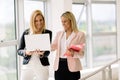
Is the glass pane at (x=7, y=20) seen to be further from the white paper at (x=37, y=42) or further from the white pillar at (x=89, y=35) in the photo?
the white pillar at (x=89, y=35)

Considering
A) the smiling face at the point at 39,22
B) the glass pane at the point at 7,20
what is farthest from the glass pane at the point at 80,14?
the smiling face at the point at 39,22

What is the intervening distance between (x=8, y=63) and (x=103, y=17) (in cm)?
282

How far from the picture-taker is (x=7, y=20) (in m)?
4.12

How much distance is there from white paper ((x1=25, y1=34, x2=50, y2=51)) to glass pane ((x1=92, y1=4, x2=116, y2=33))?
289cm

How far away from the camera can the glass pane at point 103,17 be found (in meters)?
5.80

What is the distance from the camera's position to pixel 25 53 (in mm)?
3057

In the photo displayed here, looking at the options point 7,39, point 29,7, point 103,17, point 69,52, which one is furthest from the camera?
point 103,17

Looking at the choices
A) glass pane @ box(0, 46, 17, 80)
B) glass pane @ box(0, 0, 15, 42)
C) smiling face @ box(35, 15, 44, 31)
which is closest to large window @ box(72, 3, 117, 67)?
glass pane @ box(0, 0, 15, 42)

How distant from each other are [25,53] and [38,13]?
0.51m

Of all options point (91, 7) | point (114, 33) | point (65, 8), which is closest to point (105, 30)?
point (114, 33)

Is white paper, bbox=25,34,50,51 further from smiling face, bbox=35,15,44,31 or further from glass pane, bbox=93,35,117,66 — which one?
glass pane, bbox=93,35,117,66

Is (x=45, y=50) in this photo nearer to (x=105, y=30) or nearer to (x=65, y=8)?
(x=65, y=8)

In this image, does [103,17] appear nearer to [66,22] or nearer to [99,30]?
[99,30]

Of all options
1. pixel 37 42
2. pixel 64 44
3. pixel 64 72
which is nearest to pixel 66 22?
pixel 64 44
